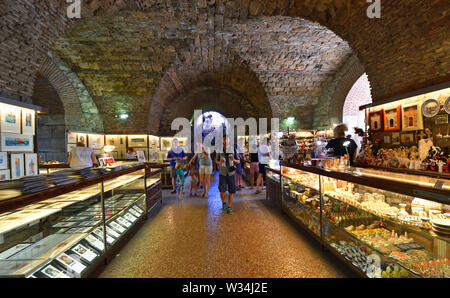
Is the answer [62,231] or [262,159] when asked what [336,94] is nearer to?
[262,159]

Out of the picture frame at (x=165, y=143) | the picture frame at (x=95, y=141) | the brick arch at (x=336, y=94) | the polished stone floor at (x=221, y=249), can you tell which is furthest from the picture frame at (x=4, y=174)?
the brick arch at (x=336, y=94)

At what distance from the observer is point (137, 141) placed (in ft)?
30.0

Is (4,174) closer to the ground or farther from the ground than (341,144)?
closer to the ground

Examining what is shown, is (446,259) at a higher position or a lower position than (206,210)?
higher

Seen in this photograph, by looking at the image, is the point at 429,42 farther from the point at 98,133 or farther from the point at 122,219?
the point at 98,133

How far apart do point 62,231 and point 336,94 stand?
9354mm

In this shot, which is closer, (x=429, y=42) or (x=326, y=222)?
(x=326, y=222)

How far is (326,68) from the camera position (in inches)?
314

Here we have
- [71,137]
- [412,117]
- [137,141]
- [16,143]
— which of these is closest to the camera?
[16,143]

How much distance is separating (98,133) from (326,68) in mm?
9764

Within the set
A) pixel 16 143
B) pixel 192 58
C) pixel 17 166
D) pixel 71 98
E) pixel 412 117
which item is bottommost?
pixel 17 166

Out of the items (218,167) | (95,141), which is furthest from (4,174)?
(95,141)
